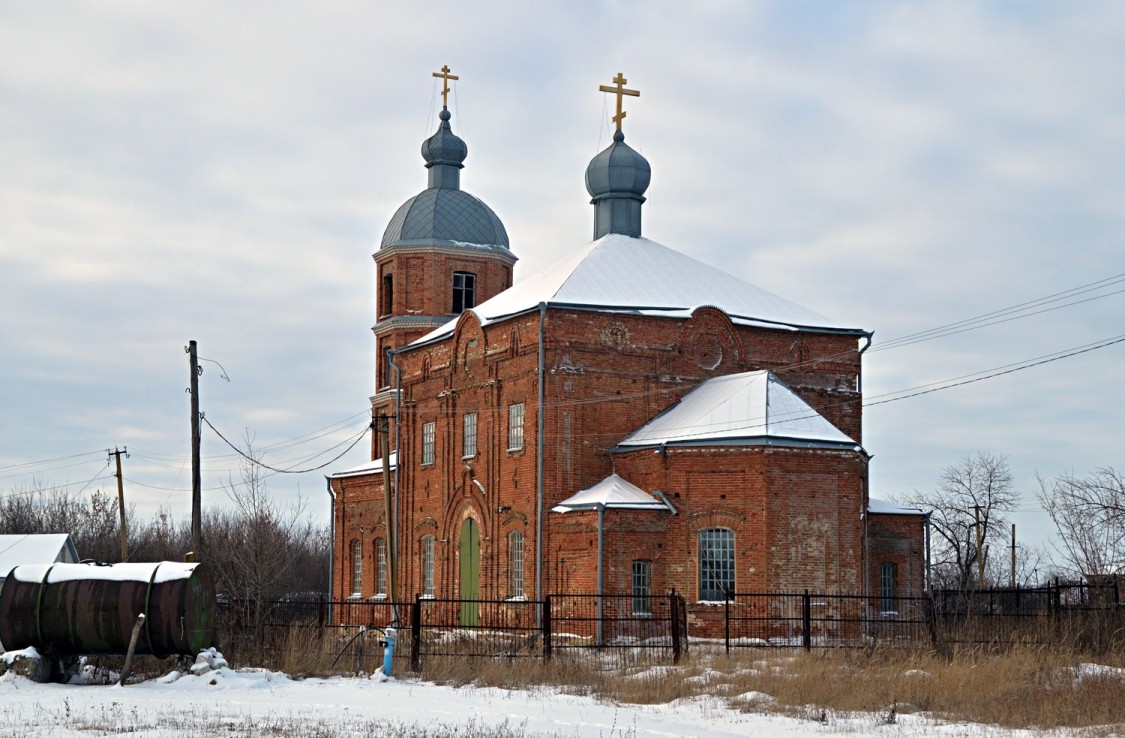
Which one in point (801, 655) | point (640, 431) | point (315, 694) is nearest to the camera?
point (315, 694)

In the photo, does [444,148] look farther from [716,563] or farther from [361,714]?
[361,714]

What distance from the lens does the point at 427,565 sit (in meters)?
36.5

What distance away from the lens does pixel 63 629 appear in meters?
19.8

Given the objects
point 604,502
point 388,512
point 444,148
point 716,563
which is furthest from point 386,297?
point 716,563

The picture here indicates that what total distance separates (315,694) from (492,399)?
15659mm

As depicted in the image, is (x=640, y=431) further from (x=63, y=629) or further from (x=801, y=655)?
(x=63, y=629)

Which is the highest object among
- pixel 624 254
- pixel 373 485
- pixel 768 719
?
pixel 624 254

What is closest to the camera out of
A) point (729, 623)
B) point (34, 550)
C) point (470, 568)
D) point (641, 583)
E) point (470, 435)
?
point (729, 623)

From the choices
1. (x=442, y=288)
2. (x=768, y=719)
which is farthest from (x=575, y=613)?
(x=442, y=288)

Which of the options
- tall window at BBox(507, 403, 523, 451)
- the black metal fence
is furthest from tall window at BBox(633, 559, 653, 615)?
tall window at BBox(507, 403, 523, 451)

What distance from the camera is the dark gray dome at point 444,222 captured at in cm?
4569

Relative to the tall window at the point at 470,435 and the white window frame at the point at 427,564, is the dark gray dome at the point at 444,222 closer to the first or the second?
the tall window at the point at 470,435

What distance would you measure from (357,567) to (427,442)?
567 centimetres

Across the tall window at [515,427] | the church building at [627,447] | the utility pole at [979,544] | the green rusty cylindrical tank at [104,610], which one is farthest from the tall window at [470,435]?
the utility pole at [979,544]
